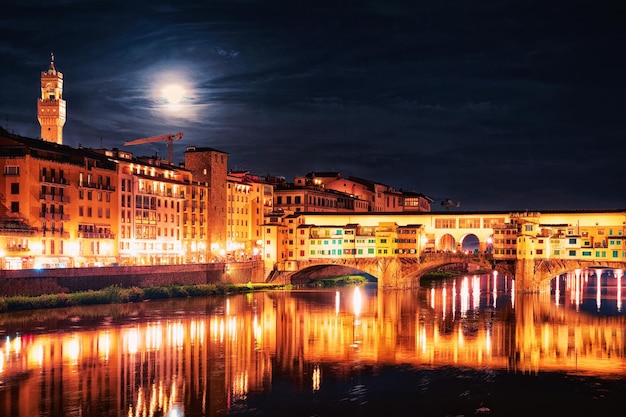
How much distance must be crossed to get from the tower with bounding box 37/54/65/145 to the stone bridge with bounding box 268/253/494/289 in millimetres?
28468

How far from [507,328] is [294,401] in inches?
964

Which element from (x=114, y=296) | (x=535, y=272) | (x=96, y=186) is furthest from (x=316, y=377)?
(x=535, y=272)

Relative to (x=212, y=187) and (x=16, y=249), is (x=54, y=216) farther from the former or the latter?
(x=212, y=187)

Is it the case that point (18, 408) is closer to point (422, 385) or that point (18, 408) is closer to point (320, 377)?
point (320, 377)

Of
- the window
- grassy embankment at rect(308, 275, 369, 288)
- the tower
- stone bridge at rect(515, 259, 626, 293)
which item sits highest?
the tower

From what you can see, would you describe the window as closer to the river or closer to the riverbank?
the riverbank

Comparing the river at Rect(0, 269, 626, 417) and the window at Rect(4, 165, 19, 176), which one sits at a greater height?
the window at Rect(4, 165, 19, 176)

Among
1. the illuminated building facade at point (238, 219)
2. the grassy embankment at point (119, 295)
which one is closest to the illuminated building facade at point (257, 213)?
the illuminated building facade at point (238, 219)

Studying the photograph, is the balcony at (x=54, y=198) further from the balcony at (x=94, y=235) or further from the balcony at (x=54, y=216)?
the balcony at (x=94, y=235)

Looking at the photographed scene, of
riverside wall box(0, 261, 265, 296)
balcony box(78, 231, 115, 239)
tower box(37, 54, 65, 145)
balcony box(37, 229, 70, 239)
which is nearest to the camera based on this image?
riverside wall box(0, 261, 265, 296)

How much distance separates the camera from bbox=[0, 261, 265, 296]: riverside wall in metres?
56.6

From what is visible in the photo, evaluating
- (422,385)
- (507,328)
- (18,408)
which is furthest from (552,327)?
(18,408)

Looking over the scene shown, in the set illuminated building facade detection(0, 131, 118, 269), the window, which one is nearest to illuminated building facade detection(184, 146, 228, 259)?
illuminated building facade detection(0, 131, 118, 269)

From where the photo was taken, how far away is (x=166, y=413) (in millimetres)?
29438
